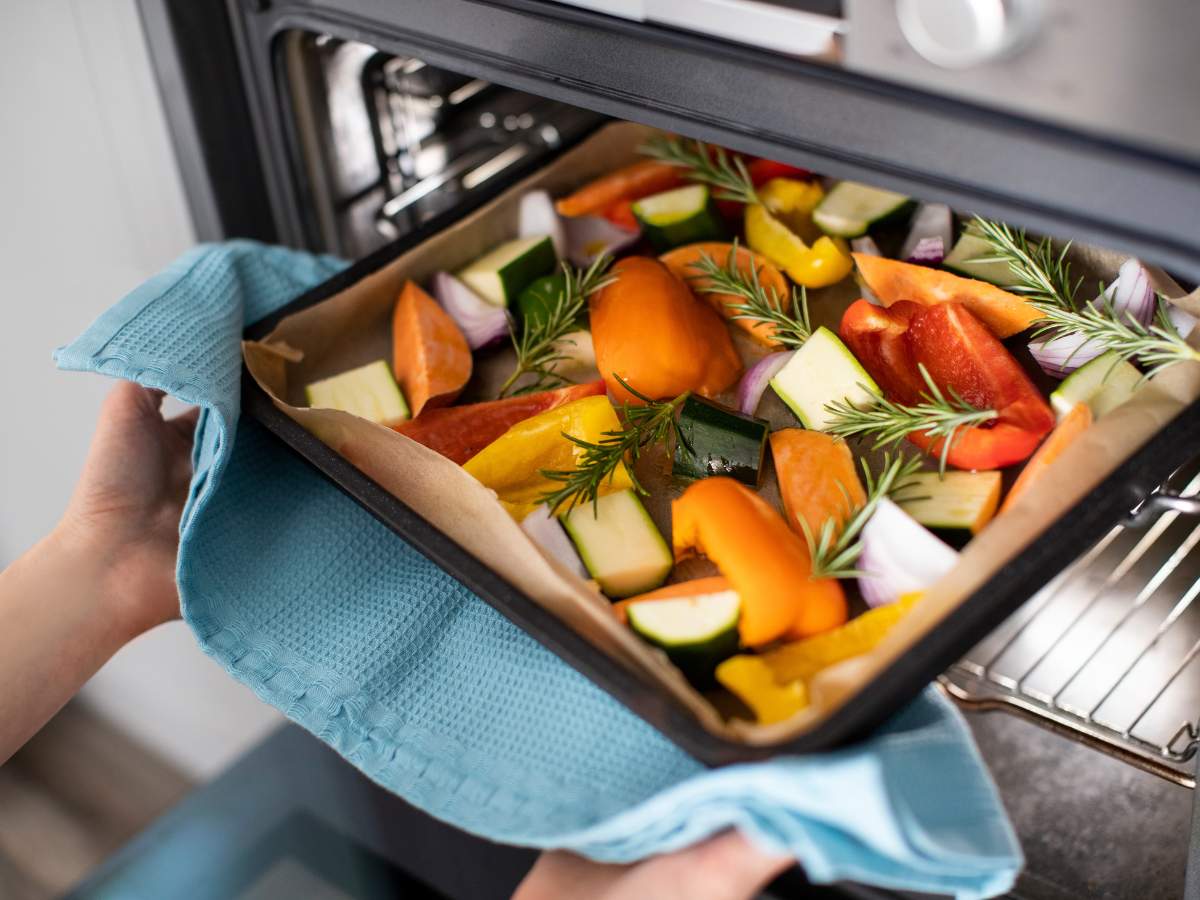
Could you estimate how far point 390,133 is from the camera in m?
1.27

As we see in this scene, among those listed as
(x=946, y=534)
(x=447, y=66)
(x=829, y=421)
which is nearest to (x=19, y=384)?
(x=447, y=66)

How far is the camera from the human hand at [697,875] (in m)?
0.65

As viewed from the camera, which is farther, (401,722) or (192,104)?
(192,104)

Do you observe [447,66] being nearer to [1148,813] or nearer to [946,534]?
[946,534]

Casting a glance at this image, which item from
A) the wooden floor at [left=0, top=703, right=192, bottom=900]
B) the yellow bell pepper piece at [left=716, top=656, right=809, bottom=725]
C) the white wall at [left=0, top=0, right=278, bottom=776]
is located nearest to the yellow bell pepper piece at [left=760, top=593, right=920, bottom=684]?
the yellow bell pepper piece at [left=716, top=656, right=809, bottom=725]

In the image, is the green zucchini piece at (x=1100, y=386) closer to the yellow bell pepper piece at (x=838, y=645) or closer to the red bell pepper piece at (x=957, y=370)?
the red bell pepper piece at (x=957, y=370)

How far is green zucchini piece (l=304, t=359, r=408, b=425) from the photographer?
3.04ft

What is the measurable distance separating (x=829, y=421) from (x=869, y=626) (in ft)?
0.66

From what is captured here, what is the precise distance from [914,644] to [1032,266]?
381 mm

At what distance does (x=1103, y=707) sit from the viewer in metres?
1.01

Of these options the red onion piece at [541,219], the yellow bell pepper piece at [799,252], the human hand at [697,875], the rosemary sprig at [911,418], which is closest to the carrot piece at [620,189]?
the red onion piece at [541,219]

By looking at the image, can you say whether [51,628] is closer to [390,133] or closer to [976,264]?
[390,133]

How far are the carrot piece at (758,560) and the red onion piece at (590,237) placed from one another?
0.39 metres

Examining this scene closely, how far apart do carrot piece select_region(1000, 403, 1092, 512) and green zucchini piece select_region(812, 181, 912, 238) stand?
1.03 feet
